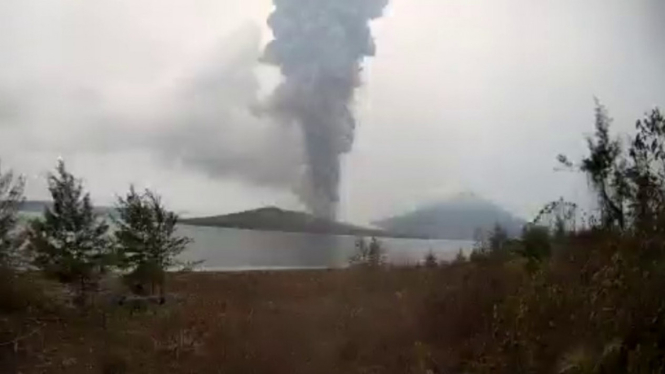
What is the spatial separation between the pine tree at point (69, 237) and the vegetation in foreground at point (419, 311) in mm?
77

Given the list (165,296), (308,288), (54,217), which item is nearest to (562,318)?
(308,288)

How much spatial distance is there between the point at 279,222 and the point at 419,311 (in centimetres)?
117

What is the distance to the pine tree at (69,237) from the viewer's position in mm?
4043

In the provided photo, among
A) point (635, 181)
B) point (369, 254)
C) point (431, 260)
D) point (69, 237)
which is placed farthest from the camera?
point (431, 260)

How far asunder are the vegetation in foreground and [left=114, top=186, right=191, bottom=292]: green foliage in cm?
3

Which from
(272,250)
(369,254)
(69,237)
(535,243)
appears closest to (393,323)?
(369,254)

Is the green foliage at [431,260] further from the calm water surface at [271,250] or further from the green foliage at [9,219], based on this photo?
the green foliage at [9,219]

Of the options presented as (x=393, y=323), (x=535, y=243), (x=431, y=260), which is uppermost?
(x=535, y=243)

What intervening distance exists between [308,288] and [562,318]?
1.86 metres

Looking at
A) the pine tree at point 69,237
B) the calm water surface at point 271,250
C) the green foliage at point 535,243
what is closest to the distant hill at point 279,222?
the calm water surface at point 271,250

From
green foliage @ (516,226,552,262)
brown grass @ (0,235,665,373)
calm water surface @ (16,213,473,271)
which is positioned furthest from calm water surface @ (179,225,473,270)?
green foliage @ (516,226,552,262)

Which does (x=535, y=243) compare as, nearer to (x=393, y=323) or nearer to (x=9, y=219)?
(x=393, y=323)

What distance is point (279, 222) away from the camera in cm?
465

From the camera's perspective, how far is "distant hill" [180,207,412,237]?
14.6 ft
